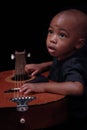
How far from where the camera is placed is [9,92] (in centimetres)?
99

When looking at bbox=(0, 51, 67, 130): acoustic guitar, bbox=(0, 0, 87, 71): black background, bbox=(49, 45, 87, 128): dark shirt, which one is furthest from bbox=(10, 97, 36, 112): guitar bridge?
bbox=(0, 0, 87, 71): black background

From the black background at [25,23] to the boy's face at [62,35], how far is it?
1.04 ft

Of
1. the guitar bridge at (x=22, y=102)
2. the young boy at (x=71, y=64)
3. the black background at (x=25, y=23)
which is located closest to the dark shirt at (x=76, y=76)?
the young boy at (x=71, y=64)

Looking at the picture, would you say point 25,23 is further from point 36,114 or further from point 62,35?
point 36,114

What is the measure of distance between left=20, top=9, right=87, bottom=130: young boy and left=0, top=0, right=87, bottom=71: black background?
309mm

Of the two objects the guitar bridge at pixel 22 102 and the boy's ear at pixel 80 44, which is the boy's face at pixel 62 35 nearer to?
the boy's ear at pixel 80 44

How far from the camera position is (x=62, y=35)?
100 cm

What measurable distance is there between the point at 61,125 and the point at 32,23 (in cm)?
52

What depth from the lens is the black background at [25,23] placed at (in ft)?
4.28

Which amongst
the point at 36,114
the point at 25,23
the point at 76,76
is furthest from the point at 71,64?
the point at 25,23

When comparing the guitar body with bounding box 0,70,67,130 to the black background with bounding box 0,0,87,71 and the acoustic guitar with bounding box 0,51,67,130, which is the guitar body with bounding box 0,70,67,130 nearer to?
the acoustic guitar with bounding box 0,51,67,130

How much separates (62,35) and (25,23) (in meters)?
0.37

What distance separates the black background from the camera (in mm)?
1304

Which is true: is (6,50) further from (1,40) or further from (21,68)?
(21,68)
